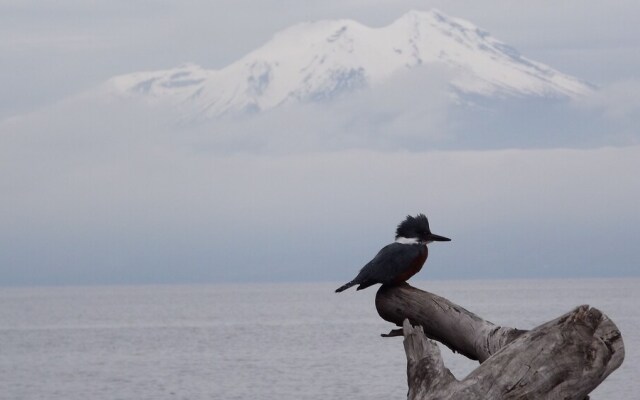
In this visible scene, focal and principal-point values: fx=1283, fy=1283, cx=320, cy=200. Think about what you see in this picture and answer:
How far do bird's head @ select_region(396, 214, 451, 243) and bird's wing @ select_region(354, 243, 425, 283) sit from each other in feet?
0.85

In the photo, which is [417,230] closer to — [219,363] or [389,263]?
[389,263]

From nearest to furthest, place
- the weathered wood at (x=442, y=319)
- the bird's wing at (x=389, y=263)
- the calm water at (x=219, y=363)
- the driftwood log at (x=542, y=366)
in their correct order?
the driftwood log at (x=542, y=366) → the weathered wood at (x=442, y=319) → the bird's wing at (x=389, y=263) → the calm water at (x=219, y=363)

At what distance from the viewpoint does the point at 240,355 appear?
89188 mm

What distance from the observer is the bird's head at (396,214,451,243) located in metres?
13.6

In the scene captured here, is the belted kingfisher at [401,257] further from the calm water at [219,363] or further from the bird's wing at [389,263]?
the calm water at [219,363]

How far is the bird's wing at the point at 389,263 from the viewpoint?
511 inches

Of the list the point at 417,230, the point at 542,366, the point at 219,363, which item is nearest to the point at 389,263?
the point at 417,230

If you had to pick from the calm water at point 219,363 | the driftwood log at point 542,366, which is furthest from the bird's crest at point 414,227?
the calm water at point 219,363

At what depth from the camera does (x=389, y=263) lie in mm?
13031

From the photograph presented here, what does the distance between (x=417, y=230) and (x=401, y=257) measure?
62cm

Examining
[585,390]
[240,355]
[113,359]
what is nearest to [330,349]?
[240,355]

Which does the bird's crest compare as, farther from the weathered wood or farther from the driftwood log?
the driftwood log

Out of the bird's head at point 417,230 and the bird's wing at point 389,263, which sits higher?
the bird's head at point 417,230

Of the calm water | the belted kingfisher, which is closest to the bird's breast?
the belted kingfisher
